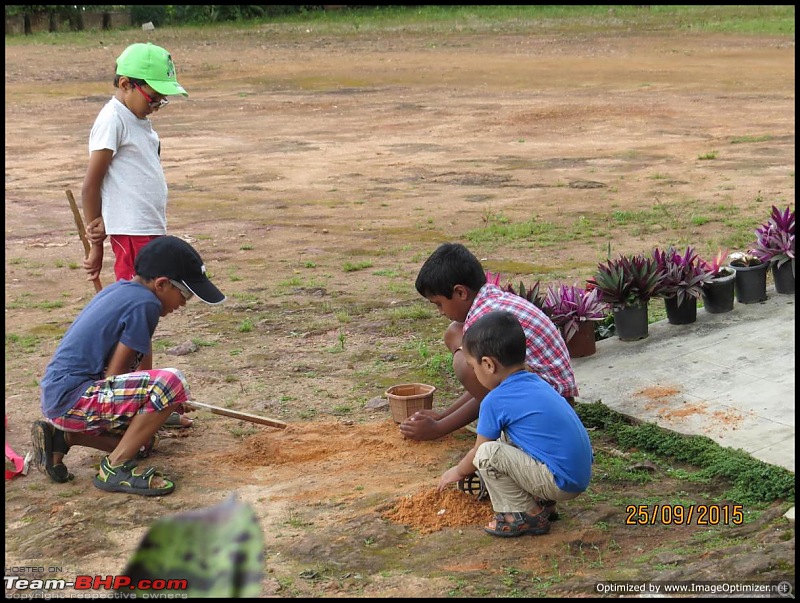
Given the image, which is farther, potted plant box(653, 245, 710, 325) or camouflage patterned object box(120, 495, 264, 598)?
potted plant box(653, 245, 710, 325)

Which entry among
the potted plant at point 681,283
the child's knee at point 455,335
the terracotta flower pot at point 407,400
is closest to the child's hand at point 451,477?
the child's knee at point 455,335

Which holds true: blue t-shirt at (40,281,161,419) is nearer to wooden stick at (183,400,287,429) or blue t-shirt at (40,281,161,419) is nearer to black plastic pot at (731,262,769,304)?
wooden stick at (183,400,287,429)

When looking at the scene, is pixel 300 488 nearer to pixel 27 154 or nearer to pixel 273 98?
pixel 27 154

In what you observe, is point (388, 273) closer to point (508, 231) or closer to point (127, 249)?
point (508, 231)

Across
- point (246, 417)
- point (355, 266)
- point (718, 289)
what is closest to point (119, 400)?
point (246, 417)

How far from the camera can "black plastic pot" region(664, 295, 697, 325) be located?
5941mm

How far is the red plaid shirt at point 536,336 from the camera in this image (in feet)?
13.4

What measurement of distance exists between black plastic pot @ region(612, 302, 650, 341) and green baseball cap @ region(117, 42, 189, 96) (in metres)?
2.73

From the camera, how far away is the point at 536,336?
4094 mm

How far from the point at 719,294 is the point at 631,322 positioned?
0.68 metres

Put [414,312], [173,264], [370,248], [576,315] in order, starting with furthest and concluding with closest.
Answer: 1. [370,248]
2. [414,312]
3. [576,315]
4. [173,264]

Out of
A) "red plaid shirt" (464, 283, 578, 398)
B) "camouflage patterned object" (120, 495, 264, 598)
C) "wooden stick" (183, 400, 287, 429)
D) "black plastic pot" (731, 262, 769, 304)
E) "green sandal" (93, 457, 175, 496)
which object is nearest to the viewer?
"camouflage patterned object" (120, 495, 264, 598)

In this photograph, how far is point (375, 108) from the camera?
1877 cm
